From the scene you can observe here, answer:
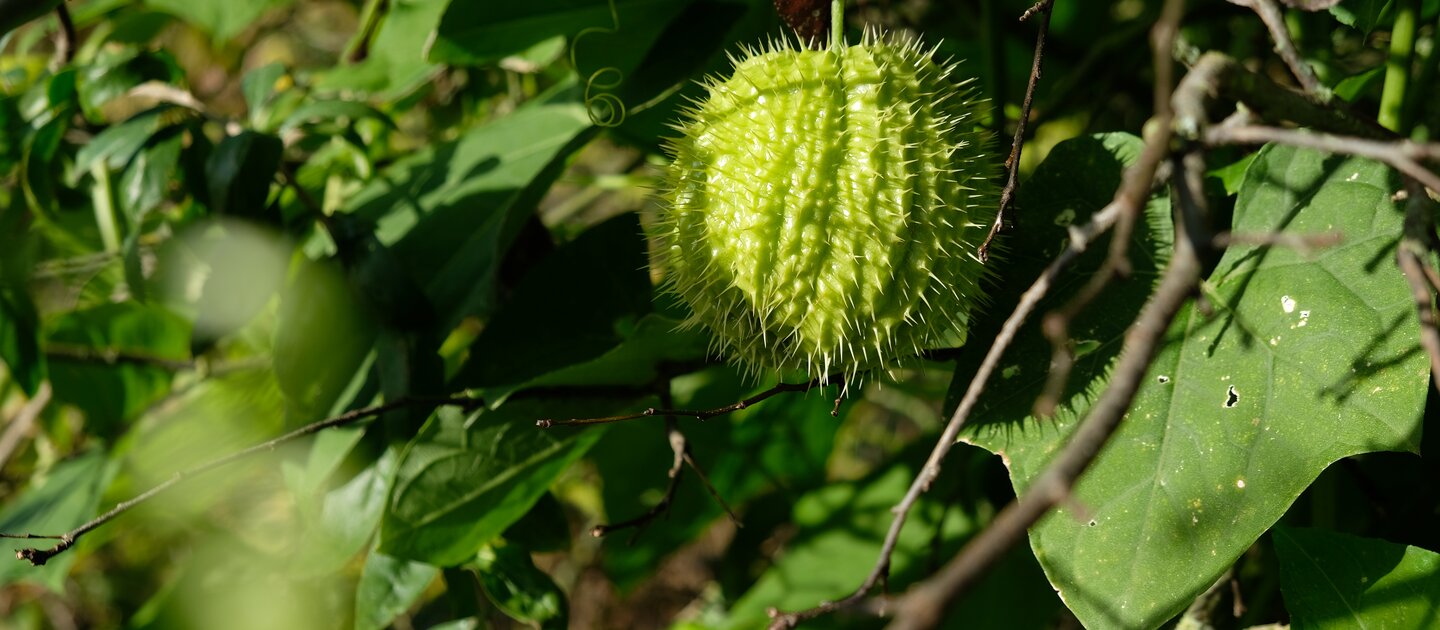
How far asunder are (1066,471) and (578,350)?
1025mm

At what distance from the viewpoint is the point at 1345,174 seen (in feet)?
3.46

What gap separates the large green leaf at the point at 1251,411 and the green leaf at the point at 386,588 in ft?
2.57

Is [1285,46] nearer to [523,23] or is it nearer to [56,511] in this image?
[523,23]

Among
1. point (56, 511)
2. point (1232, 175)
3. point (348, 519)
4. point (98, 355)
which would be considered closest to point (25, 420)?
point (98, 355)

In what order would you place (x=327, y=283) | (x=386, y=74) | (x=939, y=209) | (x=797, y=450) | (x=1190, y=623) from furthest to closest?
(x=797, y=450) < (x=386, y=74) < (x=327, y=283) < (x=1190, y=623) < (x=939, y=209)

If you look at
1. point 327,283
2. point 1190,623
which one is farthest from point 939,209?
A: point 327,283

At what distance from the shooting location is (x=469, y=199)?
1743 mm

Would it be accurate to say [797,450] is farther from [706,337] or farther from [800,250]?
[800,250]

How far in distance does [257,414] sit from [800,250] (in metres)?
1.36

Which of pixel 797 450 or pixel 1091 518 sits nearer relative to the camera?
pixel 1091 518

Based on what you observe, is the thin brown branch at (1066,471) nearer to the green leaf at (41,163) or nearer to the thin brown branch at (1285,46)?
the thin brown branch at (1285,46)

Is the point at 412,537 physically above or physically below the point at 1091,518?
below

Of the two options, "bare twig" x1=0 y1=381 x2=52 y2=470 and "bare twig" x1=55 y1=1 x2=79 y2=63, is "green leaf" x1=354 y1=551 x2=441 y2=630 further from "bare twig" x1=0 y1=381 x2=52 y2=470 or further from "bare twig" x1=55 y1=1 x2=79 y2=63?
"bare twig" x1=0 y1=381 x2=52 y2=470

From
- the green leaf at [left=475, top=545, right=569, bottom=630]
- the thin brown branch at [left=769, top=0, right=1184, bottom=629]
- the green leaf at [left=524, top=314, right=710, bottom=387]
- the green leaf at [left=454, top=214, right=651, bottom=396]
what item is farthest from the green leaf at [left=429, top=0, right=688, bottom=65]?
the thin brown branch at [left=769, top=0, right=1184, bottom=629]
